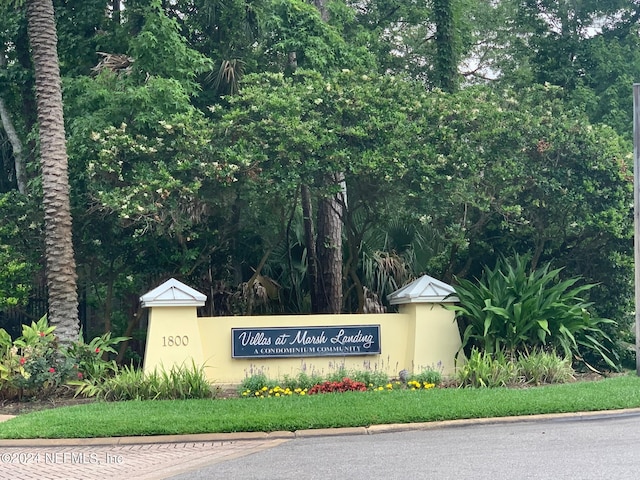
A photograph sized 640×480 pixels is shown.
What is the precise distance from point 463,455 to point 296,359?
682 cm

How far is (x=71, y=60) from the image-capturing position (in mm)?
18578

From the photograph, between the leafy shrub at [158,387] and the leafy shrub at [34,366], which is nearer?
the leafy shrub at [158,387]

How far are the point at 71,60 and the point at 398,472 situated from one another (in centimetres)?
1387

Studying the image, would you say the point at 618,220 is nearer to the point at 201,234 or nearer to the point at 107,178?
the point at 201,234

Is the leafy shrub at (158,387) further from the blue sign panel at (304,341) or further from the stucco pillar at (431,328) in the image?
the stucco pillar at (431,328)

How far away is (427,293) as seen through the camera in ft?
52.6

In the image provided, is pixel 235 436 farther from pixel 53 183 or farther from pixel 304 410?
pixel 53 183

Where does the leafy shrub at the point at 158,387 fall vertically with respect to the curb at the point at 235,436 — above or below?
above

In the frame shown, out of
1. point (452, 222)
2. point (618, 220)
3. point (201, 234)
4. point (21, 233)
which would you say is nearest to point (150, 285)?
point (201, 234)

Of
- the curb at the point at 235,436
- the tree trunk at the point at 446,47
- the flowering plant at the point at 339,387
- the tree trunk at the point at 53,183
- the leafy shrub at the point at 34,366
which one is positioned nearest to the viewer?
the curb at the point at 235,436

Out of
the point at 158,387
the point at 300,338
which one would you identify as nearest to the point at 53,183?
the point at 158,387

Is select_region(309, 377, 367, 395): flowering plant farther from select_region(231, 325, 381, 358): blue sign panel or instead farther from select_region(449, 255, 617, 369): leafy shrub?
select_region(449, 255, 617, 369): leafy shrub

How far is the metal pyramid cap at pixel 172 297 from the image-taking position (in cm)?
1483

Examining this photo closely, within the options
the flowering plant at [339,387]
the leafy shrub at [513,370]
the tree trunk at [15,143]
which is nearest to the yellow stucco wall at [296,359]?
the leafy shrub at [513,370]
